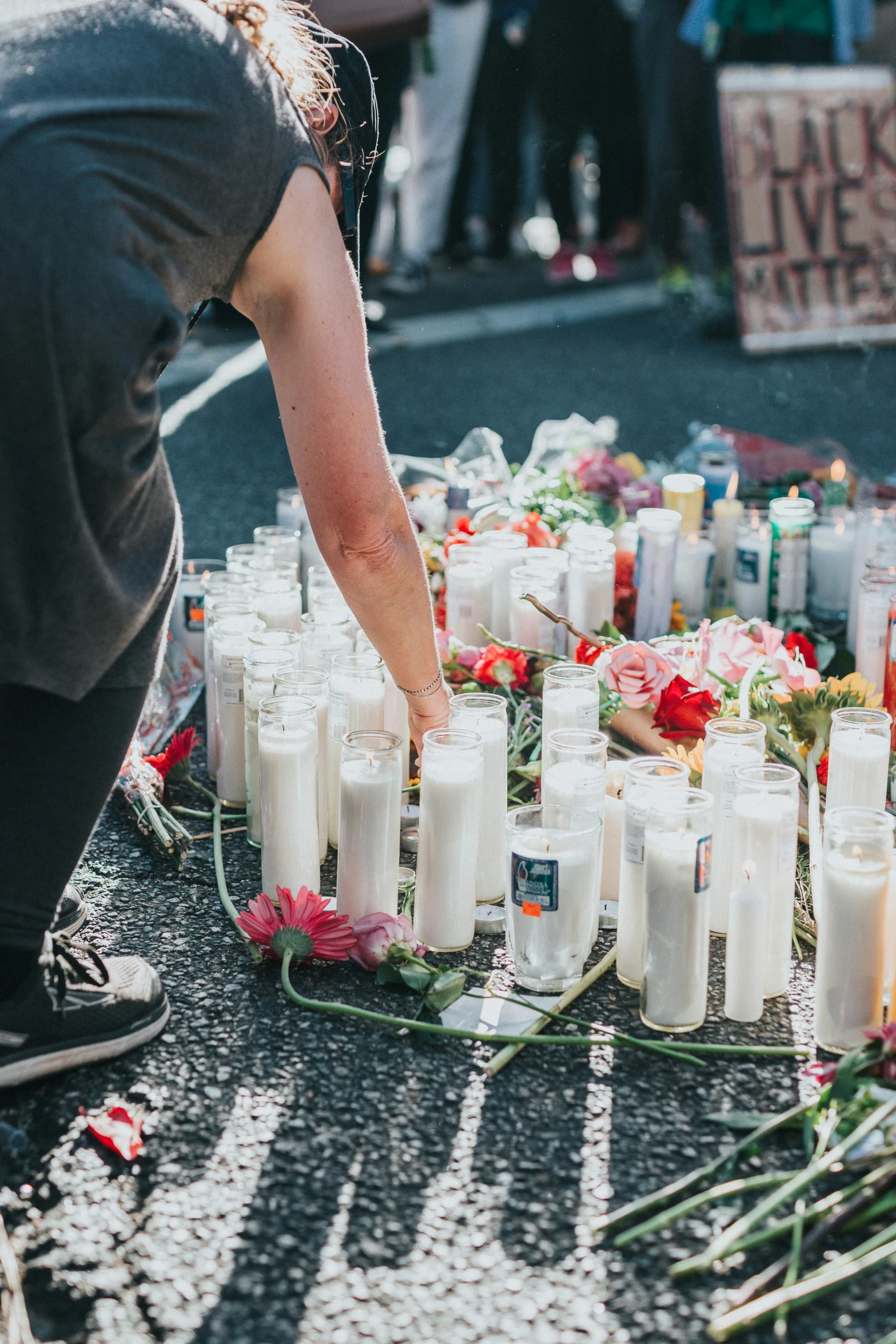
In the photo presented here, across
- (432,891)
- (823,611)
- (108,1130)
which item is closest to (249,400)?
(823,611)

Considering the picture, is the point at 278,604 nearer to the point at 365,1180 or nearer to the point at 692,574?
the point at 692,574

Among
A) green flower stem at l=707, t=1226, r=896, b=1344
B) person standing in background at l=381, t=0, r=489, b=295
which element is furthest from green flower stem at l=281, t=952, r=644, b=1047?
person standing in background at l=381, t=0, r=489, b=295

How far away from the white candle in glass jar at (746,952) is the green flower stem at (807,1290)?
0.45 m

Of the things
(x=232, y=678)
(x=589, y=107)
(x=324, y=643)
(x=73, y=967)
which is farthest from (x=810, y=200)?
(x=73, y=967)

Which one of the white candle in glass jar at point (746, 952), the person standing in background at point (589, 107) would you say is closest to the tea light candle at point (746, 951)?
the white candle in glass jar at point (746, 952)

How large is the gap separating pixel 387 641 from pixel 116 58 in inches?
33.4

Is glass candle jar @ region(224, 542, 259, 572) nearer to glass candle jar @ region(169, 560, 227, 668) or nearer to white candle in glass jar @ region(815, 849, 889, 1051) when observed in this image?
glass candle jar @ region(169, 560, 227, 668)

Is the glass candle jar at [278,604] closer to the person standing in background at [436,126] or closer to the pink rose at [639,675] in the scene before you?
the pink rose at [639,675]

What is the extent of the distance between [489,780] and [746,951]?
0.51 meters

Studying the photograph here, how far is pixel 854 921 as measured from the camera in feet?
6.05

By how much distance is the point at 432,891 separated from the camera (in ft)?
7.09

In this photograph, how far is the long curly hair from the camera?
5.85 feet

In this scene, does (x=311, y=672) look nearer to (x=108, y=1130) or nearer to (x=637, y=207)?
(x=108, y=1130)

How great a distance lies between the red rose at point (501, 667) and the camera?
9.06 feet
